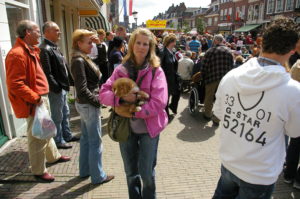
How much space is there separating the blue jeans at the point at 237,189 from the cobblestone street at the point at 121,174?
3.39ft

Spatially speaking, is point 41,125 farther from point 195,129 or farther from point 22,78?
point 195,129

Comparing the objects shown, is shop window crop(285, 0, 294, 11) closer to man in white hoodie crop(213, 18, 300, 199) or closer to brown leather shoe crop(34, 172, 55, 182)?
man in white hoodie crop(213, 18, 300, 199)

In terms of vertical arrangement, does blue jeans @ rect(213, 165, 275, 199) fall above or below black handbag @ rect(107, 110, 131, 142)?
below

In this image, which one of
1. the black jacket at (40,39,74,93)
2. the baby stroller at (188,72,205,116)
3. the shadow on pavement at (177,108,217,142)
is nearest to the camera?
the black jacket at (40,39,74,93)

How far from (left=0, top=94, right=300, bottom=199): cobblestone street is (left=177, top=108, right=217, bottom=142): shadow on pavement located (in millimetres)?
40

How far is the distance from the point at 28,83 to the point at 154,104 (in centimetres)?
168

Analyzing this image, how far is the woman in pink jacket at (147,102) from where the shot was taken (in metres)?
2.05

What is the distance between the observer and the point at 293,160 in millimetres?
3111

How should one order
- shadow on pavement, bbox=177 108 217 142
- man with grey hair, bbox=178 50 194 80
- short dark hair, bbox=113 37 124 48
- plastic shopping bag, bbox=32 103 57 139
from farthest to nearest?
man with grey hair, bbox=178 50 194 80 < short dark hair, bbox=113 37 124 48 < shadow on pavement, bbox=177 108 217 142 < plastic shopping bag, bbox=32 103 57 139

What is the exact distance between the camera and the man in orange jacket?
8.49ft

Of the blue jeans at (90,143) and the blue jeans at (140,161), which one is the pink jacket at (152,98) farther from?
the blue jeans at (90,143)

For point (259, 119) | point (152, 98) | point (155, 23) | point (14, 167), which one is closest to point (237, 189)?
point (259, 119)

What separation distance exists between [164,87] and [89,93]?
1.00 metres

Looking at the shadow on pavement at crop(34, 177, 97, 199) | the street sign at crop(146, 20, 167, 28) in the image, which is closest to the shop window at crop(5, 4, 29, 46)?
the shadow on pavement at crop(34, 177, 97, 199)
